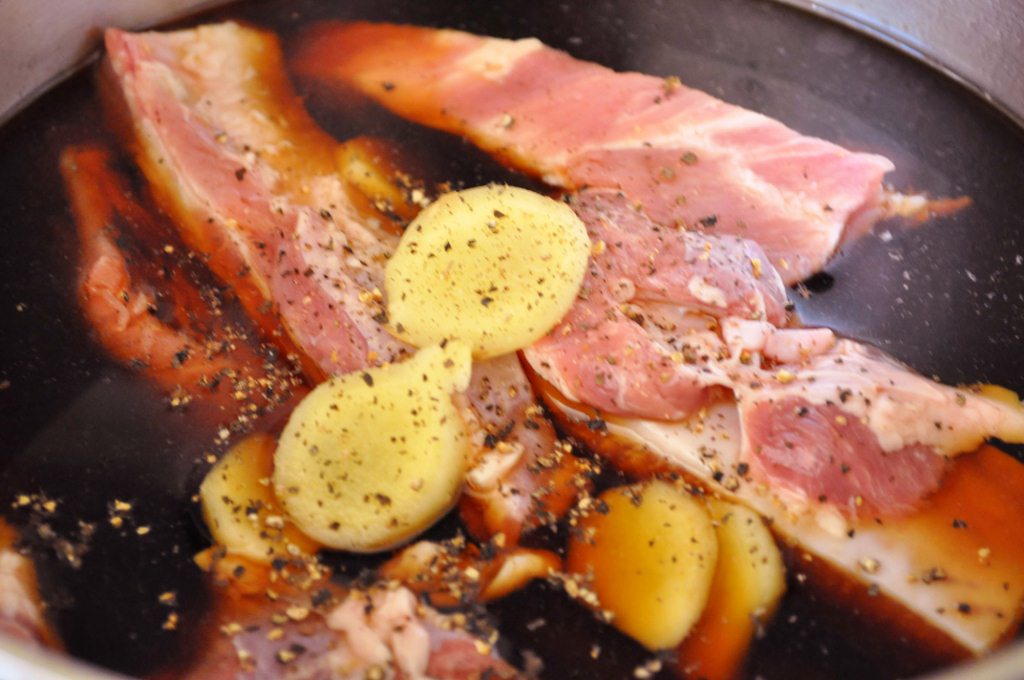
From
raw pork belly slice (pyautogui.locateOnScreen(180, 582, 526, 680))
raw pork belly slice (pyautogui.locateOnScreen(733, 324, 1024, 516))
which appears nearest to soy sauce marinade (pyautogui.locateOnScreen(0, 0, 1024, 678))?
raw pork belly slice (pyautogui.locateOnScreen(180, 582, 526, 680))

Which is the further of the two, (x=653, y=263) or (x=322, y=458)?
(x=653, y=263)

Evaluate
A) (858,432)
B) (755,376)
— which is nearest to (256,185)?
(755,376)

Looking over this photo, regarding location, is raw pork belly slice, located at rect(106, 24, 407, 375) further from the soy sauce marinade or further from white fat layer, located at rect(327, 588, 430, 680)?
white fat layer, located at rect(327, 588, 430, 680)

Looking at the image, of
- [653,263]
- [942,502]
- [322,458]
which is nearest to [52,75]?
[322,458]

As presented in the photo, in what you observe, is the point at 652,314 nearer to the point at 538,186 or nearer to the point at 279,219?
the point at 538,186

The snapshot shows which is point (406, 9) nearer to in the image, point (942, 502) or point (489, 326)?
point (489, 326)

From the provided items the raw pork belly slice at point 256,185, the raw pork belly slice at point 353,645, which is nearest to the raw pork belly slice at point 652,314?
the raw pork belly slice at point 256,185
